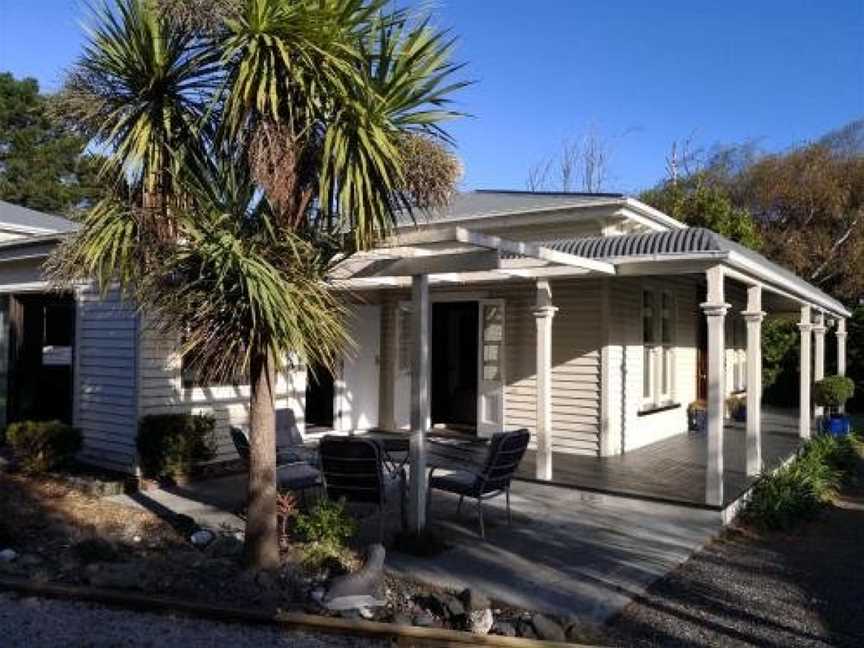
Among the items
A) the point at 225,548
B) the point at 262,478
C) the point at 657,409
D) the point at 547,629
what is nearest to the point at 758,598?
the point at 547,629

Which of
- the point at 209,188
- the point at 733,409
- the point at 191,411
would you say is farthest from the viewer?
the point at 733,409

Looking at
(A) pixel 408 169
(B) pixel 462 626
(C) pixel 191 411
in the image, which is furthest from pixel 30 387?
(B) pixel 462 626

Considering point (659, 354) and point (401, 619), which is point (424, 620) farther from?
point (659, 354)

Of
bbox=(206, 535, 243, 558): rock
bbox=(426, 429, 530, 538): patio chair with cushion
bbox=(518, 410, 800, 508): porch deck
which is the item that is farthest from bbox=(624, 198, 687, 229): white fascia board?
bbox=(206, 535, 243, 558): rock

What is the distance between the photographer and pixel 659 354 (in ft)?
40.7

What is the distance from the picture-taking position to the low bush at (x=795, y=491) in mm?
7742

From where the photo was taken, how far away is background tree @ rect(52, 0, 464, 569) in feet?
16.2

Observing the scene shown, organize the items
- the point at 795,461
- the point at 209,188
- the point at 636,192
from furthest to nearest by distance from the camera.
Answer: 1. the point at 636,192
2. the point at 795,461
3. the point at 209,188

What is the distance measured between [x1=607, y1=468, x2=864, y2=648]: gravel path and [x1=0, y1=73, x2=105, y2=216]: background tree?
30178 mm

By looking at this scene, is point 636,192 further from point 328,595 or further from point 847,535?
point 328,595

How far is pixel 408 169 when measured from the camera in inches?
225

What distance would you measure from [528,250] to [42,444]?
6.20 meters

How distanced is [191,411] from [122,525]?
2.37 meters

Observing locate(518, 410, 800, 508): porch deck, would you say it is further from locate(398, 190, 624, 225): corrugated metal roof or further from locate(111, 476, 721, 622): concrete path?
locate(398, 190, 624, 225): corrugated metal roof
